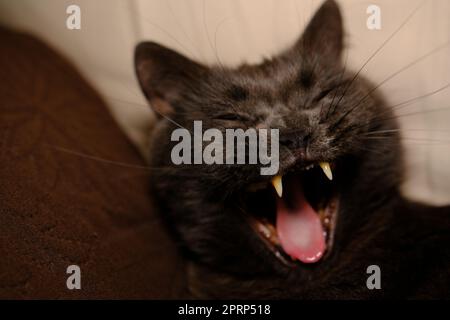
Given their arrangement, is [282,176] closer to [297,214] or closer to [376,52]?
[297,214]

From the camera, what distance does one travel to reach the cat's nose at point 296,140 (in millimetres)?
954

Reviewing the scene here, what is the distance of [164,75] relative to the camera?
49.5 inches

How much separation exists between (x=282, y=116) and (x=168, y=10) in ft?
1.61

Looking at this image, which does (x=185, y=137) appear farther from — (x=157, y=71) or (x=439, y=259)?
(x=439, y=259)

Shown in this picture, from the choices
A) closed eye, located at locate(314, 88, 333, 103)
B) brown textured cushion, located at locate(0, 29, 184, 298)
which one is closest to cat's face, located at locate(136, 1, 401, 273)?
closed eye, located at locate(314, 88, 333, 103)

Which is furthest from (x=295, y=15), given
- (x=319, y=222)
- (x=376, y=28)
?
(x=319, y=222)

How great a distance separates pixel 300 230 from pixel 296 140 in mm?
263

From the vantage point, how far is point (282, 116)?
1.03 meters

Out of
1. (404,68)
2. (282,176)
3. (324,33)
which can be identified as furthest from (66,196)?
(404,68)

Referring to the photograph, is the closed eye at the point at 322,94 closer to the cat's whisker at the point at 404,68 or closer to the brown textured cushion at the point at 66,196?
the cat's whisker at the point at 404,68

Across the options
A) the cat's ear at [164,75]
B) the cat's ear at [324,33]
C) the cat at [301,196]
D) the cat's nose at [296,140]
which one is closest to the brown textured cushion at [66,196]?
the cat at [301,196]

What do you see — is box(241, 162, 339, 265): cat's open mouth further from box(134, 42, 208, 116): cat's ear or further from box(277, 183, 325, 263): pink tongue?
box(134, 42, 208, 116): cat's ear

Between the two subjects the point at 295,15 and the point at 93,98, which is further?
the point at 93,98
